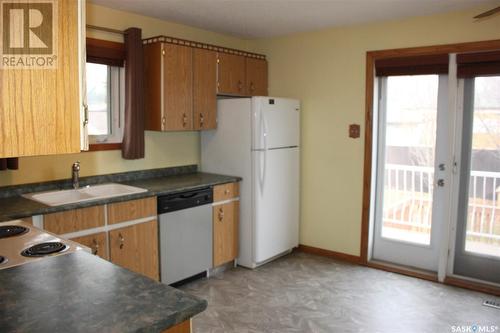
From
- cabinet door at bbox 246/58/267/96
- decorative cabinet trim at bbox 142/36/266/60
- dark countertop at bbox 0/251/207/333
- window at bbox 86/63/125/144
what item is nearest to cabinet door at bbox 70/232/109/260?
window at bbox 86/63/125/144

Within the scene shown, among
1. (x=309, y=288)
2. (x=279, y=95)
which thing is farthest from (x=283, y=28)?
(x=309, y=288)

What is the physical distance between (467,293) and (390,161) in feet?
4.48

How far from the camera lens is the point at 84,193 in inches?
136

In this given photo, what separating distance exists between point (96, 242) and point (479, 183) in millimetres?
3240

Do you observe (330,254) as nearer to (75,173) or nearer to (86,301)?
(75,173)

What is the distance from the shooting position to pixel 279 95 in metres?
4.77

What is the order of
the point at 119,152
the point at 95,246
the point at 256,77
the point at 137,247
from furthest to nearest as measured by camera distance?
the point at 256,77 → the point at 119,152 → the point at 137,247 → the point at 95,246

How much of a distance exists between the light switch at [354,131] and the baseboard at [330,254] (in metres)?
1.25

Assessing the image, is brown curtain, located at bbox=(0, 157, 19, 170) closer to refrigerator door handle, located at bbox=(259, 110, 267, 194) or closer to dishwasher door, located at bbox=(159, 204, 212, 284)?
dishwasher door, located at bbox=(159, 204, 212, 284)

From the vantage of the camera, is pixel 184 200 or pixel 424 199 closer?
pixel 184 200

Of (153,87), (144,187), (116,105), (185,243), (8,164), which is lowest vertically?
(185,243)

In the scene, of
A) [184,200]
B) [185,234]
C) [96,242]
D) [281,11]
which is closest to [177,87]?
[184,200]

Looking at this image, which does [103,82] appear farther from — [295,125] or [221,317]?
[221,317]

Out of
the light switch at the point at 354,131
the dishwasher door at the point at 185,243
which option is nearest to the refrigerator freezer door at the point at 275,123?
the light switch at the point at 354,131
